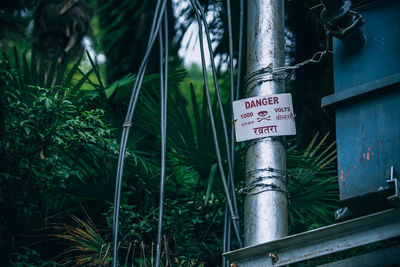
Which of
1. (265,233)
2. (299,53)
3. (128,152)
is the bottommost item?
(265,233)

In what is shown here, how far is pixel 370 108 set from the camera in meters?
3.04

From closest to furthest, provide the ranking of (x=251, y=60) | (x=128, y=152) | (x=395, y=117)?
(x=395, y=117), (x=251, y=60), (x=128, y=152)

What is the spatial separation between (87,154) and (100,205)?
1.62 feet

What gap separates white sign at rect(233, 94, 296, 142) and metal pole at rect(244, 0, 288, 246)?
0.18 feet

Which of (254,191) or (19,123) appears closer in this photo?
(254,191)

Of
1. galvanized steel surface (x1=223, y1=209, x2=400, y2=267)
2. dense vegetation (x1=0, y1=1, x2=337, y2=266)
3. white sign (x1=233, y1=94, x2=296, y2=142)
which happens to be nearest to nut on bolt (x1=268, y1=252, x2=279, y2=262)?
galvanized steel surface (x1=223, y1=209, x2=400, y2=267)

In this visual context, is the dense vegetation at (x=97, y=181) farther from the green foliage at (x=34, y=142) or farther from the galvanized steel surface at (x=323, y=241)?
the galvanized steel surface at (x=323, y=241)

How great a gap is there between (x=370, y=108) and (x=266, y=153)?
642mm

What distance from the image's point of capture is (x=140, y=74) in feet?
12.1

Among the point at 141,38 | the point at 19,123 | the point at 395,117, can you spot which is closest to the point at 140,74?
the point at 19,123

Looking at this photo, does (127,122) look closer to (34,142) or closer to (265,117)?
(265,117)

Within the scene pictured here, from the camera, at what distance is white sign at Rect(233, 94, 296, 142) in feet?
10.3

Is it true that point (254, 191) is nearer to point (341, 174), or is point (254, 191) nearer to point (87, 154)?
point (341, 174)

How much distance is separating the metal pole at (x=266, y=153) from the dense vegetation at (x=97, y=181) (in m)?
0.99
